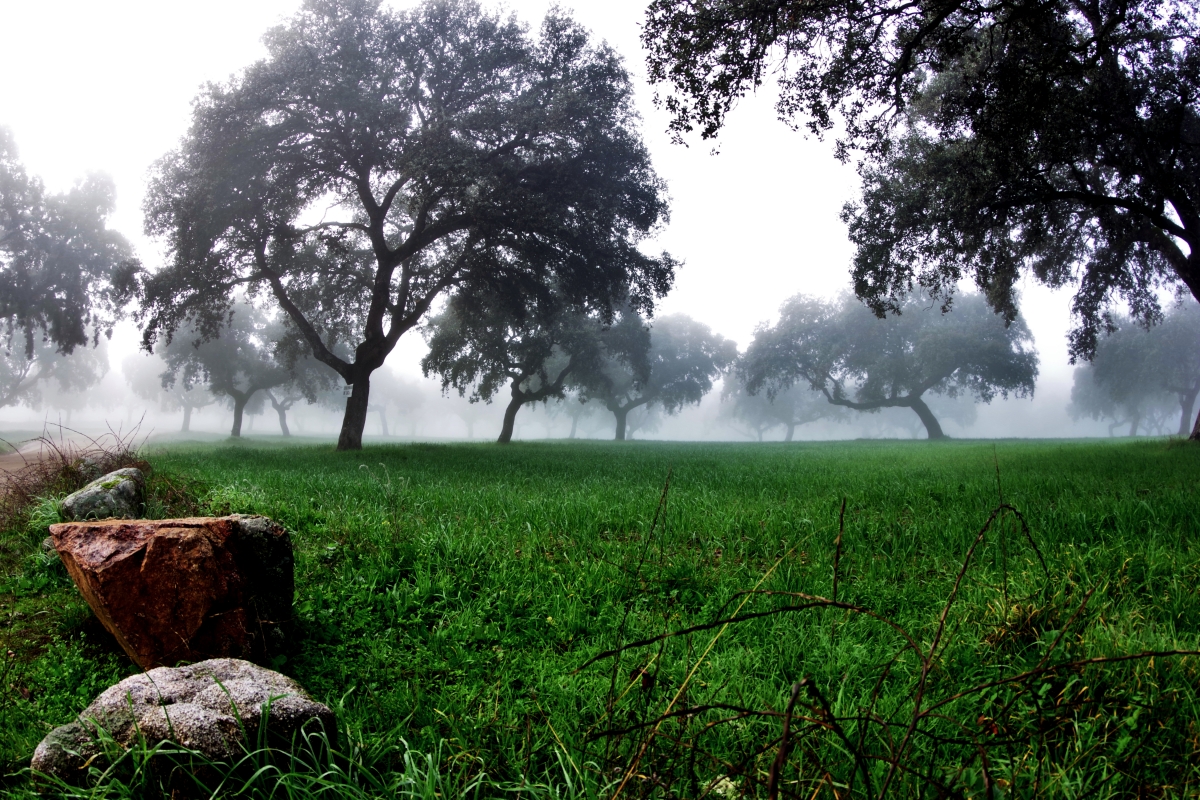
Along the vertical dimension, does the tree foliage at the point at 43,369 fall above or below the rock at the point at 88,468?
above

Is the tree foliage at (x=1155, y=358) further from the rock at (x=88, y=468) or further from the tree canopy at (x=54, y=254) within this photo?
the tree canopy at (x=54, y=254)

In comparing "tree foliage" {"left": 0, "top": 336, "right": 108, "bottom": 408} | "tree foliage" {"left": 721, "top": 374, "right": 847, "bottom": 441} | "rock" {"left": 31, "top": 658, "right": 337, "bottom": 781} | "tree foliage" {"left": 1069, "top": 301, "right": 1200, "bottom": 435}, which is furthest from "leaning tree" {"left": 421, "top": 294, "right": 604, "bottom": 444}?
"tree foliage" {"left": 0, "top": 336, "right": 108, "bottom": 408}

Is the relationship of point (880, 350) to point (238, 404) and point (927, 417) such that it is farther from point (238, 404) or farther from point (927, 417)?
point (238, 404)

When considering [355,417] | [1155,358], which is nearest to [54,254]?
[355,417]

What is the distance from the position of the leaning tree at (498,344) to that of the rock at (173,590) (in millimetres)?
17657

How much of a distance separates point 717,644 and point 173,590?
10.8ft

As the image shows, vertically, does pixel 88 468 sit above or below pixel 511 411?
below

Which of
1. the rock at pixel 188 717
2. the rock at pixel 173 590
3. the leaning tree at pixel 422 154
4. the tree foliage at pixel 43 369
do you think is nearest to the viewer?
the rock at pixel 188 717

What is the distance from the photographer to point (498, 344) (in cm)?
2594

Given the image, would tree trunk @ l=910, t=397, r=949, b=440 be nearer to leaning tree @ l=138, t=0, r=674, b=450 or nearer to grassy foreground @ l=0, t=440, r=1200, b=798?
leaning tree @ l=138, t=0, r=674, b=450

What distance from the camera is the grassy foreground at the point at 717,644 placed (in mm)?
2084

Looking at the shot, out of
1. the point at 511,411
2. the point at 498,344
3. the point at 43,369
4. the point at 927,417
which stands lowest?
the point at 511,411

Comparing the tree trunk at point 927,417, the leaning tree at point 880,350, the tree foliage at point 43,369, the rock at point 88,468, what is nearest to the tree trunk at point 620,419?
the leaning tree at point 880,350

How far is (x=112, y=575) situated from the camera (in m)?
3.44
